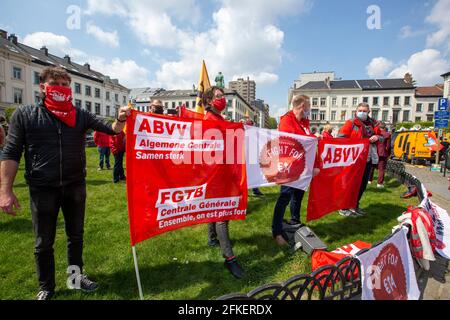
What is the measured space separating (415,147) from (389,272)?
1847 cm

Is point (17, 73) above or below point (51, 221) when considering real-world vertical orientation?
above

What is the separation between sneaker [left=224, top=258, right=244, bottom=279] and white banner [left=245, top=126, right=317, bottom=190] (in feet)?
3.59

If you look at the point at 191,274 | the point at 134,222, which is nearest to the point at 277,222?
the point at 191,274

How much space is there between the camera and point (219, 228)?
3363 mm

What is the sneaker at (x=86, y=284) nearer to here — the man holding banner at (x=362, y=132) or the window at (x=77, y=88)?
the man holding banner at (x=362, y=132)

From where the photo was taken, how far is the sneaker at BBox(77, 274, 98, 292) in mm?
2812

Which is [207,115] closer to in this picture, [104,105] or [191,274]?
[191,274]

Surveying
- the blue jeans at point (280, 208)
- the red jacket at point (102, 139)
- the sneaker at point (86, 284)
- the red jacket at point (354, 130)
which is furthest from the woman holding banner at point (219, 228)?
the red jacket at point (102, 139)

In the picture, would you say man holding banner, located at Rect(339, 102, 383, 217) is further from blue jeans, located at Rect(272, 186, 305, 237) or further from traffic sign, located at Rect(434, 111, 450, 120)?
traffic sign, located at Rect(434, 111, 450, 120)

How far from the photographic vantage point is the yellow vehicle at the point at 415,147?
16625 millimetres

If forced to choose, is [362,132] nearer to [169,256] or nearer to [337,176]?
[337,176]

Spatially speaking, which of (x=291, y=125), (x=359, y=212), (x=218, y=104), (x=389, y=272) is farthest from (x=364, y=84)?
(x=389, y=272)

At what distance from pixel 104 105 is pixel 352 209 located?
226ft

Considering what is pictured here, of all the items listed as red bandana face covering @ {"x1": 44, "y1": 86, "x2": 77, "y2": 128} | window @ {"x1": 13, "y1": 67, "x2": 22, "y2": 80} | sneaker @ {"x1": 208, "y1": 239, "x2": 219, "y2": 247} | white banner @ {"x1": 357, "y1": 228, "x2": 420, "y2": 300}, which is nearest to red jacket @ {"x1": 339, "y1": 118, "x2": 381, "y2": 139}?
white banner @ {"x1": 357, "y1": 228, "x2": 420, "y2": 300}
